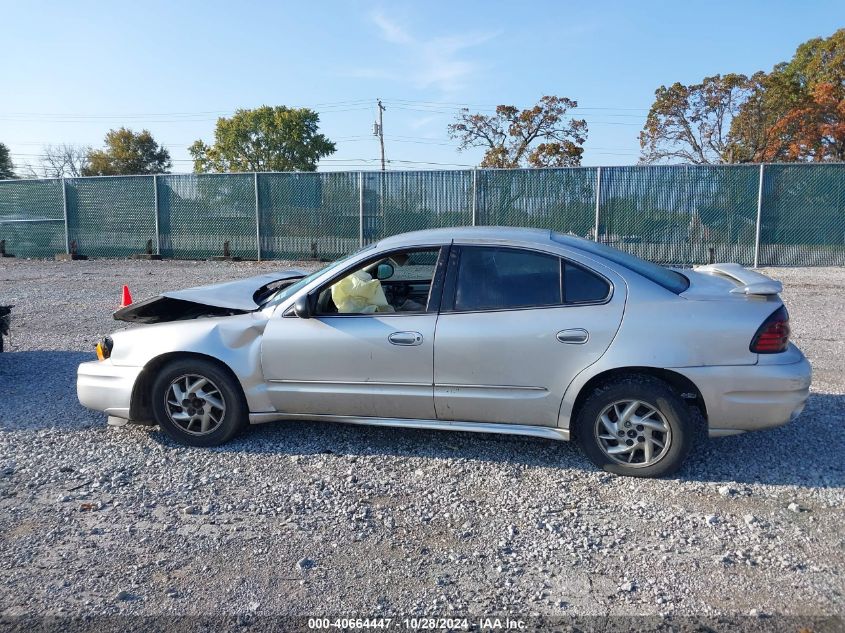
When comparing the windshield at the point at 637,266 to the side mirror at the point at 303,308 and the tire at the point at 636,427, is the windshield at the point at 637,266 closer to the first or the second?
the tire at the point at 636,427

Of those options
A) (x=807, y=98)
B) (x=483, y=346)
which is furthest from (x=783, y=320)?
(x=807, y=98)

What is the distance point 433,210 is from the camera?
55.0ft

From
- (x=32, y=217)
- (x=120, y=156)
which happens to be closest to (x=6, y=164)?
(x=120, y=156)

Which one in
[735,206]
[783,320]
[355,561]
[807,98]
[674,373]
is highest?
[807,98]

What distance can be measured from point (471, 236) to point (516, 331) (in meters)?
0.77

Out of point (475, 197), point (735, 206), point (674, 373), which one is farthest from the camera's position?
point (475, 197)

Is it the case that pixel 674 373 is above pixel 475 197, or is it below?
below

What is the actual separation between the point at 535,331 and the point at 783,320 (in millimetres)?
1490

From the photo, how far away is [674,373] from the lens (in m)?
4.27

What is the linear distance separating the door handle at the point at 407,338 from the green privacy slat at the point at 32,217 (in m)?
17.8

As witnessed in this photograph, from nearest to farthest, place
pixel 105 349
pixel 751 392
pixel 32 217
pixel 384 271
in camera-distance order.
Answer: pixel 751 392
pixel 105 349
pixel 384 271
pixel 32 217

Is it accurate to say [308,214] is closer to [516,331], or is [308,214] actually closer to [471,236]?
[471,236]

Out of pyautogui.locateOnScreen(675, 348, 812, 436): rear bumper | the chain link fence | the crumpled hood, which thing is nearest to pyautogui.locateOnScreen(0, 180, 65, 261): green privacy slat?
the chain link fence

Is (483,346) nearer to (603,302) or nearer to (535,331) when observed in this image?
(535,331)
